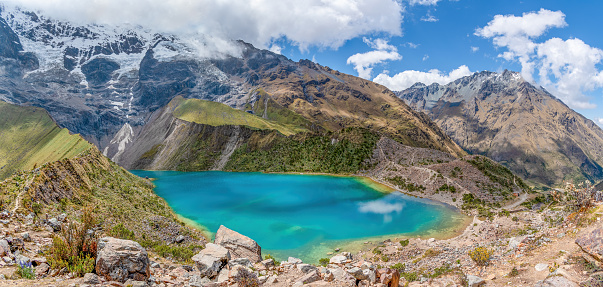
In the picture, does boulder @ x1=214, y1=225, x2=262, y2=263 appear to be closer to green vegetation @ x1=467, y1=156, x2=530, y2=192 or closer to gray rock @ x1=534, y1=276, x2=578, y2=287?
gray rock @ x1=534, y1=276, x2=578, y2=287

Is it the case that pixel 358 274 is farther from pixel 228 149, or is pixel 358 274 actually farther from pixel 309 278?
pixel 228 149

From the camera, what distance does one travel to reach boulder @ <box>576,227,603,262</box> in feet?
33.1

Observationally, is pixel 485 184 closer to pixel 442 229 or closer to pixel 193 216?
pixel 442 229

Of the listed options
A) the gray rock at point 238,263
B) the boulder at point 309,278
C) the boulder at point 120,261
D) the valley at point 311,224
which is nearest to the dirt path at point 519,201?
the valley at point 311,224

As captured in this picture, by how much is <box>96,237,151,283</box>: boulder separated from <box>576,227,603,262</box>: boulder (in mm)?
17670

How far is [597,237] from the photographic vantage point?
34.7ft

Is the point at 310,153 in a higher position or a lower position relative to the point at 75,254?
higher

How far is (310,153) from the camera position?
4518 inches

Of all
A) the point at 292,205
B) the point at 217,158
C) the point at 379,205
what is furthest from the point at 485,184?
the point at 217,158

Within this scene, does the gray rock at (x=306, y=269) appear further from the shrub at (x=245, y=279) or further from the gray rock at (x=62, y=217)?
the gray rock at (x=62, y=217)

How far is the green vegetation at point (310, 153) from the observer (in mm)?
102438

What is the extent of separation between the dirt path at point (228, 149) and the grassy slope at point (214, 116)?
44.2 feet

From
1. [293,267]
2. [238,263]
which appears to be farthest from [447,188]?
[238,263]

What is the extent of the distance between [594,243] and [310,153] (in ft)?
343
